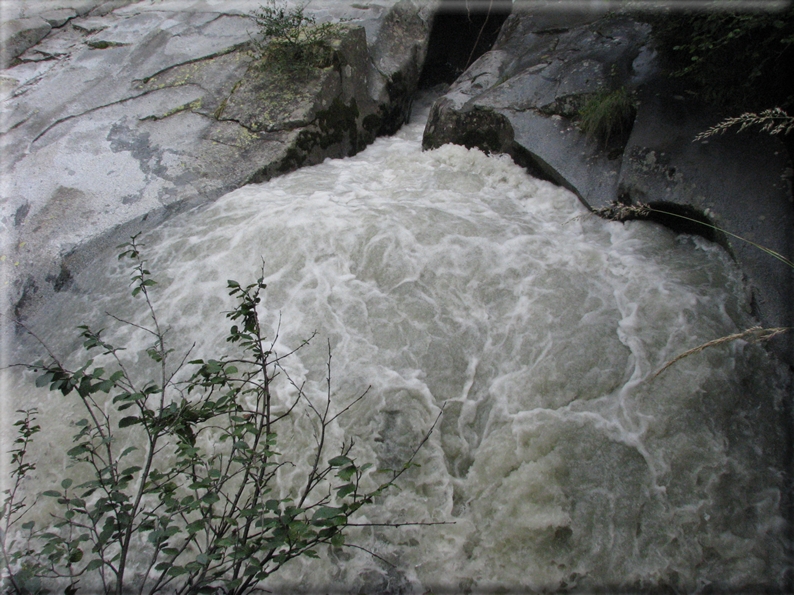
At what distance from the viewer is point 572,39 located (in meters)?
5.16

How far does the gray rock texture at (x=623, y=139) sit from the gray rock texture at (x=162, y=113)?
45.9 inches

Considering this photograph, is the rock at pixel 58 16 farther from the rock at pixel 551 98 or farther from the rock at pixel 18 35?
the rock at pixel 551 98

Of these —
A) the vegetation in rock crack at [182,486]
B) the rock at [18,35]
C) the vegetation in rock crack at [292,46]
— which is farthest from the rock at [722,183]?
the rock at [18,35]

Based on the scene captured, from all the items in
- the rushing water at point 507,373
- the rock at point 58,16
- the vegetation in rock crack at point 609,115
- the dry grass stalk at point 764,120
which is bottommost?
the rushing water at point 507,373

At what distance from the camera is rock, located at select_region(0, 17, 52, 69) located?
20.3 feet

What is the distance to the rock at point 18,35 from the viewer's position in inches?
244

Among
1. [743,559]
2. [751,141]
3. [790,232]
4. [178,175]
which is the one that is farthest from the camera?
[178,175]

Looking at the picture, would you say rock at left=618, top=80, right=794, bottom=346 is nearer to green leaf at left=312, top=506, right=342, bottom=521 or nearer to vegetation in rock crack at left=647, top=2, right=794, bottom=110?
vegetation in rock crack at left=647, top=2, right=794, bottom=110

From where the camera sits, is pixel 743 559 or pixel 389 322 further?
pixel 389 322

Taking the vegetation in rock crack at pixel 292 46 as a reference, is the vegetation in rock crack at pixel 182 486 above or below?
below

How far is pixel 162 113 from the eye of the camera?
16.2 ft

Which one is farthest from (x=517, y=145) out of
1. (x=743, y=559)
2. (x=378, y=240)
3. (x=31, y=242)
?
(x=31, y=242)

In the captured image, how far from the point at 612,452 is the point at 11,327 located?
13.2ft

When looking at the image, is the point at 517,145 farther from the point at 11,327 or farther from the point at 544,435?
the point at 11,327
